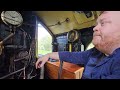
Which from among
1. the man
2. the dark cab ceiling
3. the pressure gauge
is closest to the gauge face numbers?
the dark cab ceiling

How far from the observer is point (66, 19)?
129 cm

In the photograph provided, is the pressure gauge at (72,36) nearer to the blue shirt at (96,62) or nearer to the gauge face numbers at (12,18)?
the blue shirt at (96,62)

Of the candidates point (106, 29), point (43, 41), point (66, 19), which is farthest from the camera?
point (66, 19)

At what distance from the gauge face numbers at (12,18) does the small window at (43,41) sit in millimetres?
236

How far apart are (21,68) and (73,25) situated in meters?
0.63

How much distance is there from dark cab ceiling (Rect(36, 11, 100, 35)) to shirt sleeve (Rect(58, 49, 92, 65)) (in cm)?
21

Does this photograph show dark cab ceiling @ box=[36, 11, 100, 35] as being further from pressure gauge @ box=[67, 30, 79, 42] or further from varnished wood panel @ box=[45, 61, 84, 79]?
varnished wood panel @ box=[45, 61, 84, 79]

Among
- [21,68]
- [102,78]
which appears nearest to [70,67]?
[102,78]

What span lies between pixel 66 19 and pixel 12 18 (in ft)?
1.76

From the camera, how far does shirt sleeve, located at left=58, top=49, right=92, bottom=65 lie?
4.08 ft

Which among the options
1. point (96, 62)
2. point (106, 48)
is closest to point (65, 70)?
point (96, 62)

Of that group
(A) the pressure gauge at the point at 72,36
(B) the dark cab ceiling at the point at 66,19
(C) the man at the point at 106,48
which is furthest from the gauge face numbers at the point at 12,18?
(C) the man at the point at 106,48

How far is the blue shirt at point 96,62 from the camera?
99 cm

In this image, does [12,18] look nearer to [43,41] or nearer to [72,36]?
[43,41]
